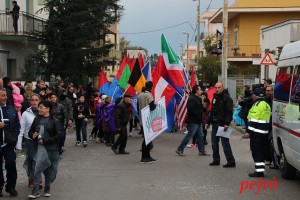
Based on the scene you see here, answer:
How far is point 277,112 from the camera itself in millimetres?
10047

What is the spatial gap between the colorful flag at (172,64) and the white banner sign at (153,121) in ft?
15.6

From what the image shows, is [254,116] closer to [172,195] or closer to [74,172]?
[172,195]

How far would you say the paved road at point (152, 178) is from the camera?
8.58 metres

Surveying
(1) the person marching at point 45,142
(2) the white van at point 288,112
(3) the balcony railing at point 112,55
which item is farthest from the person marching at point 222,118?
(3) the balcony railing at point 112,55

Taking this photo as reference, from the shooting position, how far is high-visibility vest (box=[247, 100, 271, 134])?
10258 millimetres

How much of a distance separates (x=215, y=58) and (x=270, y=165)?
32141mm

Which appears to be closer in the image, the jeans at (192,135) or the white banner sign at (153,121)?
the white banner sign at (153,121)

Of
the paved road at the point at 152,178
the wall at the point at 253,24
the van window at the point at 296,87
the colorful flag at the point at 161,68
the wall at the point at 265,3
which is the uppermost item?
the wall at the point at 265,3

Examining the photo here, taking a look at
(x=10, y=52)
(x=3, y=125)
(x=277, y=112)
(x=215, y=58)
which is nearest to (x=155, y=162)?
(x=277, y=112)

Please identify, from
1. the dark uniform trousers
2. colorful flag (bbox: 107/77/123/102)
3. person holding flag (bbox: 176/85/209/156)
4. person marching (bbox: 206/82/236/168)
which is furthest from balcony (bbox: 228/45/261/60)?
the dark uniform trousers

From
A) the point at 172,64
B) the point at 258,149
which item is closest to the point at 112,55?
the point at 172,64

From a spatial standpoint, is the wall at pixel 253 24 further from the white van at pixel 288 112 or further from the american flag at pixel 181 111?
the white van at pixel 288 112

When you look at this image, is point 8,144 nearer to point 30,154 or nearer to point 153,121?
point 30,154

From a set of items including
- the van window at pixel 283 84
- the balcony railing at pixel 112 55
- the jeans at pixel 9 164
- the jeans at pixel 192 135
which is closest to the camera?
the jeans at pixel 9 164
